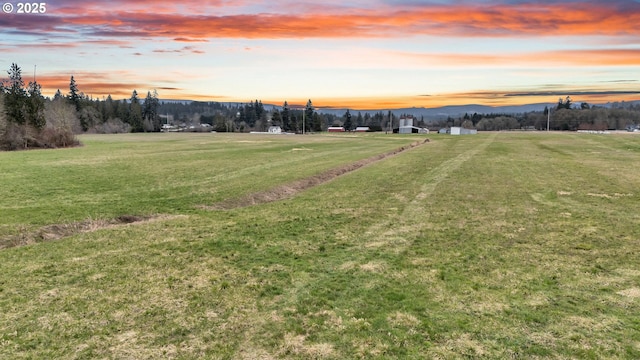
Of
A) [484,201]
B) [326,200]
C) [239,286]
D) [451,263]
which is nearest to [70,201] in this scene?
[326,200]

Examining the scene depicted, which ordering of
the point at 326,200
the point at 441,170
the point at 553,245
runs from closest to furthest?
the point at 553,245
the point at 326,200
the point at 441,170

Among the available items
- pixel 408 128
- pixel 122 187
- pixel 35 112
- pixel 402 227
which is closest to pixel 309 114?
pixel 408 128

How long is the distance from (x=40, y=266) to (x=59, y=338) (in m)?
4.78

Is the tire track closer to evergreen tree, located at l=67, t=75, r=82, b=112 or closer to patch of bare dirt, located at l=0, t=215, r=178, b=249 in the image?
patch of bare dirt, located at l=0, t=215, r=178, b=249

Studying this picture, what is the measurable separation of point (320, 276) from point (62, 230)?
34.9ft

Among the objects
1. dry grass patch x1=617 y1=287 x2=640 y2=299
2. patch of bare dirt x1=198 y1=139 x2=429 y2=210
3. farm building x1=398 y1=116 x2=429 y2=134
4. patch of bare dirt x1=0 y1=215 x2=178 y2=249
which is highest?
farm building x1=398 y1=116 x2=429 y2=134

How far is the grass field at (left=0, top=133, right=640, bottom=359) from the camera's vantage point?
764 cm

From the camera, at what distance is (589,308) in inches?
353

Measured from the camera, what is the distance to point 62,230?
15.5 meters

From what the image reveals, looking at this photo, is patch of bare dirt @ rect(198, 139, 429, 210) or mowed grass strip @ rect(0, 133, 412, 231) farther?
patch of bare dirt @ rect(198, 139, 429, 210)

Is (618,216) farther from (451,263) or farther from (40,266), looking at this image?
(40,266)

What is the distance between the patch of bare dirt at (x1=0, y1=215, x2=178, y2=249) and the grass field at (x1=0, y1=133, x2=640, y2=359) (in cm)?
10

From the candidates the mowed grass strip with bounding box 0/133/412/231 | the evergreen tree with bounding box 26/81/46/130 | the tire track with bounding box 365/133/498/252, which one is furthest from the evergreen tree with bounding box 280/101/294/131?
the tire track with bounding box 365/133/498/252

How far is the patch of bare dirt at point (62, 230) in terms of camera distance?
14.1m
